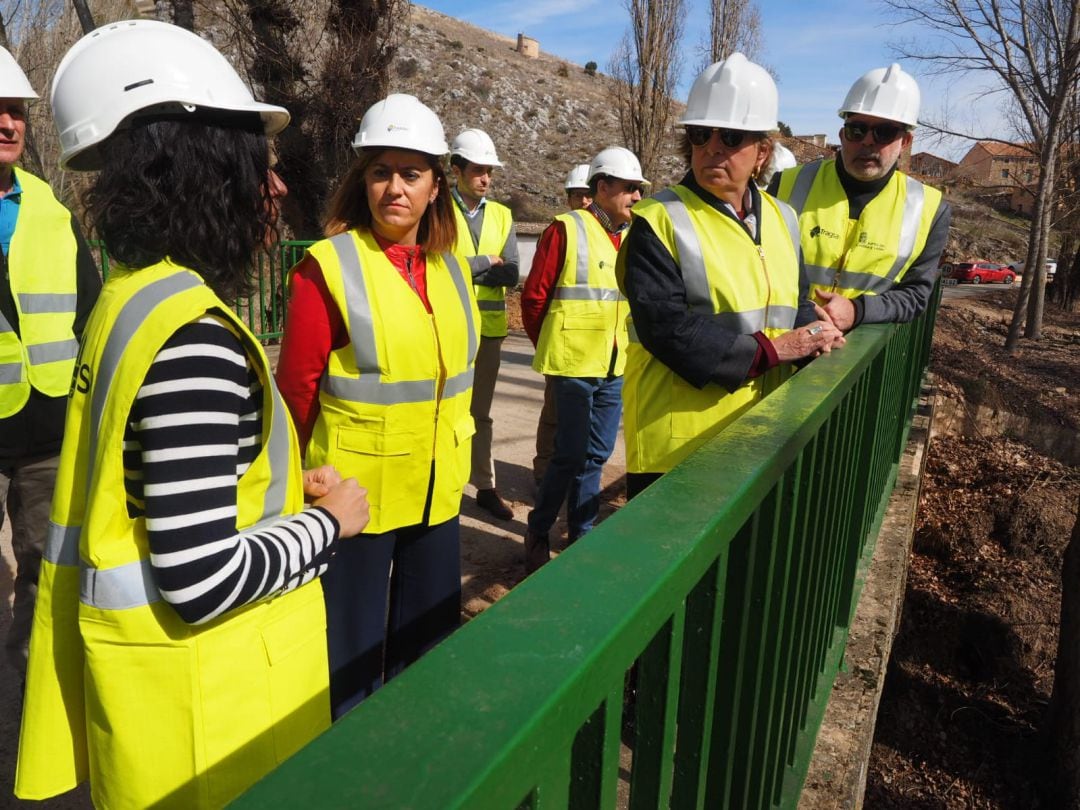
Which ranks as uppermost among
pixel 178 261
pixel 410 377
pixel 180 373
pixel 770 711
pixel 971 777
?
pixel 178 261

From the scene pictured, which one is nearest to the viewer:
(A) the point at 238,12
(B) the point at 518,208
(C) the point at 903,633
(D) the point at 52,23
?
(C) the point at 903,633

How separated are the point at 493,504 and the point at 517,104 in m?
53.0

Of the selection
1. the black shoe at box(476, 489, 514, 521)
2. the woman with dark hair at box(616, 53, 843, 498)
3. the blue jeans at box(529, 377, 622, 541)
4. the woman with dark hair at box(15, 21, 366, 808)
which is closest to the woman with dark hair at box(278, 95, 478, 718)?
the woman with dark hair at box(616, 53, 843, 498)

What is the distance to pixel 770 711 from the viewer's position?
1.66 m

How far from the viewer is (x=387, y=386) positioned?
7.25ft

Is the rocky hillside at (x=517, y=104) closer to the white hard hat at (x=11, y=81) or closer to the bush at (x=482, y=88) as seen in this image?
the bush at (x=482, y=88)

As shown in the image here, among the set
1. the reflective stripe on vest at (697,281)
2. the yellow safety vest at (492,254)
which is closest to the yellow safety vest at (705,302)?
the reflective stripe on vest at (697,281)

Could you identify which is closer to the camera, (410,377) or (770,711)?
(770,711)

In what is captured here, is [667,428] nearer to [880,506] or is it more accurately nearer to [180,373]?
[180,373]

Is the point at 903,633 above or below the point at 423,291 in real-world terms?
below

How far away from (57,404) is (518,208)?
31.6m

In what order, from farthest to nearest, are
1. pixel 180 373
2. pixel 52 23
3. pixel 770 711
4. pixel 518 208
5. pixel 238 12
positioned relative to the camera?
pixel 518 208 < pixel 52 23 < pixel 238 12 < pixel 770 711 < pixel 180 373

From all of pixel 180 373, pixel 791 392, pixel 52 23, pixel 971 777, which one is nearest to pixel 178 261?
pixel 180 373

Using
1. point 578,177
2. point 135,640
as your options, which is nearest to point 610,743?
point 135,640
